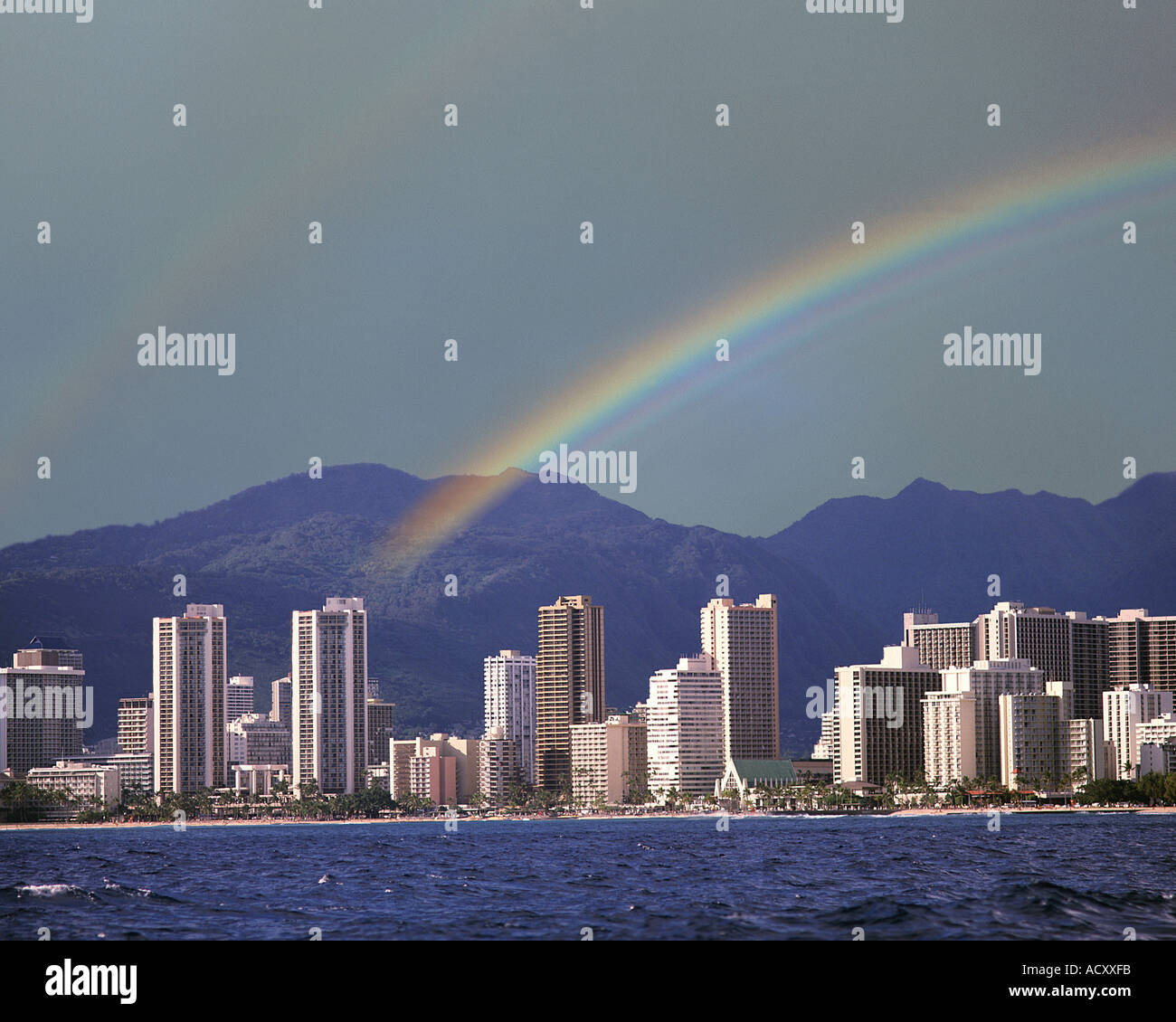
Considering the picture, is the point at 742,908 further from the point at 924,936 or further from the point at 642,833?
the point at 642,833

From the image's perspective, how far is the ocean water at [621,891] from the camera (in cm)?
5166

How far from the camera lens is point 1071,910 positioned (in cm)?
5459

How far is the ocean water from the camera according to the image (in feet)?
169

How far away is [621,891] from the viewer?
226 feet

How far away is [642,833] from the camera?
536 ft
